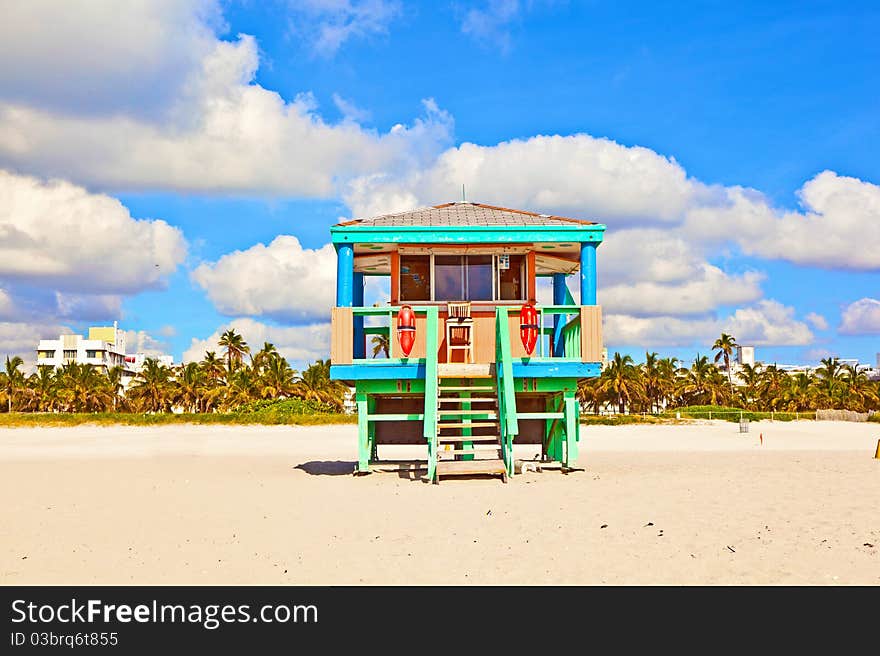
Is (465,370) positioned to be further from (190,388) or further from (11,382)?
(11,382)

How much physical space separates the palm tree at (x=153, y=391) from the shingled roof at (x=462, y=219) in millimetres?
58886

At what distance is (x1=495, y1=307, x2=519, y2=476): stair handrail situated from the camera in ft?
Result: 38.9

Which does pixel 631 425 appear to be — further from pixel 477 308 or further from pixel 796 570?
pixel 796 570

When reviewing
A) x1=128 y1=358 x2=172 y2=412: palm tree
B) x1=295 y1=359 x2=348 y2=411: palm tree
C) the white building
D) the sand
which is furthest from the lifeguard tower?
the white building

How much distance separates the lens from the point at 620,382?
71.5 meters

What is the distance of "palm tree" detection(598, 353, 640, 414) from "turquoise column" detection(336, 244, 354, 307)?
193ft

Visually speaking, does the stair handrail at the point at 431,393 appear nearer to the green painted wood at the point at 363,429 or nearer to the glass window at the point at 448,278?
the green painted wood at the point at 363,429

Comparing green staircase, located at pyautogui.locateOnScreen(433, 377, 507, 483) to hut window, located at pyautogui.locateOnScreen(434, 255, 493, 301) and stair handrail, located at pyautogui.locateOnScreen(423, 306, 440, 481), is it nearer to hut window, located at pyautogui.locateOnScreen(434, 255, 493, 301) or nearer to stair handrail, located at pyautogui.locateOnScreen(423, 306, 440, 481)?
stair handrail, located at pyautogui.locateOnScreen(423, 306, 440, 481)

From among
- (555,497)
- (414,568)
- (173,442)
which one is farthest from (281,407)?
(414,568)

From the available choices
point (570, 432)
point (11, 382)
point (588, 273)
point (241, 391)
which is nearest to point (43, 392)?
point (11, 382)

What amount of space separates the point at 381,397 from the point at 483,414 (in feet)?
10.9

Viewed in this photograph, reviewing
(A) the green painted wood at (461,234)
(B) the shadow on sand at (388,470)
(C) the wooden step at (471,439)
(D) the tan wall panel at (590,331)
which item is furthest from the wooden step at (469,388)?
(A) the green painted wood at (461,234)

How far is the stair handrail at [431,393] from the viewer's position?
1194 centimetres
